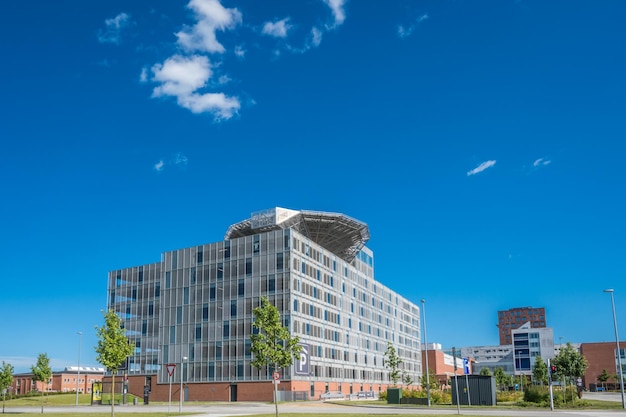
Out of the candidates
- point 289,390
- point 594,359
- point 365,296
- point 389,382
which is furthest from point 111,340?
point 594,359

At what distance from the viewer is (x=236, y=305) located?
294ft

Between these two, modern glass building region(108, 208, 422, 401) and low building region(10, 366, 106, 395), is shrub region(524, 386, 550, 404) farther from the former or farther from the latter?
low building region(10, 366, 106, 395)

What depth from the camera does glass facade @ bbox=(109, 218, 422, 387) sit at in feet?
286

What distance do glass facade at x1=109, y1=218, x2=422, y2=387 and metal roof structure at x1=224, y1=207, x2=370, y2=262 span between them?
2.49m

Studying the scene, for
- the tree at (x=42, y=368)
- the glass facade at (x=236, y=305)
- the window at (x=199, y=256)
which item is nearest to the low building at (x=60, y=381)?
the glass facade at (x=236, y=305)

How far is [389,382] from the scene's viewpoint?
12681cm

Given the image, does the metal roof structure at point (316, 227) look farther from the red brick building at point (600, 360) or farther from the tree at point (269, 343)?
the red brick building at point (600, 360)

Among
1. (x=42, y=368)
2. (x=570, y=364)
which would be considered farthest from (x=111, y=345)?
(x=570, y=364)

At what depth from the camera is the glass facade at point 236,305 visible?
8731 centimetres

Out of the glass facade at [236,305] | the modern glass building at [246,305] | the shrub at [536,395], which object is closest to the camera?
the shrub at [536,395]

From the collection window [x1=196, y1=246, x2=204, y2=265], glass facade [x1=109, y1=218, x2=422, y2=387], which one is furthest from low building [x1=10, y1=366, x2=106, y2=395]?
window [x1=196, y1=246, x2=204, y2=265]

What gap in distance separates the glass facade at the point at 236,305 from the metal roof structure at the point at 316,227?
249 cm

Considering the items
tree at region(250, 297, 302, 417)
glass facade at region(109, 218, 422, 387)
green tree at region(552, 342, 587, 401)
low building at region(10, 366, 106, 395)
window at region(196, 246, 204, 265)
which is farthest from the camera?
low building at region(10, 366, 106, 395)

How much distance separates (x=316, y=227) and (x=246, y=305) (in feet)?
60.7
